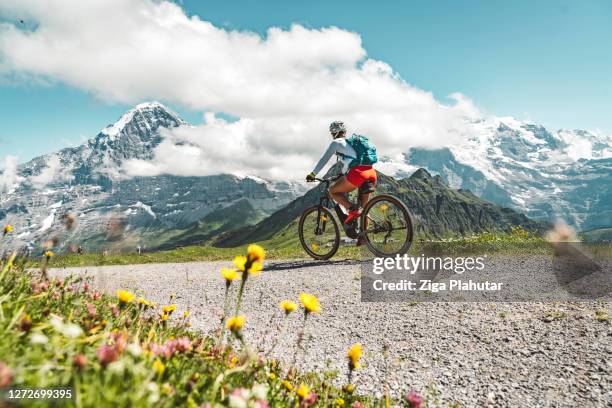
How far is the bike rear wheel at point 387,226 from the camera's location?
11.3 m

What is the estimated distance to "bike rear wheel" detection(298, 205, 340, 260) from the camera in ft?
45.6

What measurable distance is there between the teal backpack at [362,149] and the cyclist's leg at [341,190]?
2.50 ft

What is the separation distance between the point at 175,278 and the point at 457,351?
10055mm

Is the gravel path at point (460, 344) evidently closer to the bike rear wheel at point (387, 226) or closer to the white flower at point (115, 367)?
the bike rear wheel at point (387, 226)

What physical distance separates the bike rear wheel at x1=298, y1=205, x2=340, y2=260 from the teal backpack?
2736mm

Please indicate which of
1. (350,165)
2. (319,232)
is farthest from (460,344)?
(319,232)

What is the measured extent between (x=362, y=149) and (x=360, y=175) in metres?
0.75

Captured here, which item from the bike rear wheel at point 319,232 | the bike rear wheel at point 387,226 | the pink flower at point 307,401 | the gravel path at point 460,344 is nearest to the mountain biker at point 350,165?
the bike rear wheel at point 387,226

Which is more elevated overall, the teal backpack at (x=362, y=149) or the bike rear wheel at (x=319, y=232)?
the teal backpack at (x=362, y=149)

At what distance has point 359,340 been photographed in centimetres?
693

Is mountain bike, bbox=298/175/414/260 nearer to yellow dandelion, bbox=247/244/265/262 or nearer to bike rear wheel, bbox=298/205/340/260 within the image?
bike rear wheel, bbox=298/205/340/260

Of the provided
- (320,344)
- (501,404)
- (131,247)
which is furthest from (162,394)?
(131,247)

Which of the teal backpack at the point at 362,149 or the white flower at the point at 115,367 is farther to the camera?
the teal backpack at the point at 362,149

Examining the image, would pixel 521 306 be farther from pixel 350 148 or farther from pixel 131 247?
pixel 131 247
